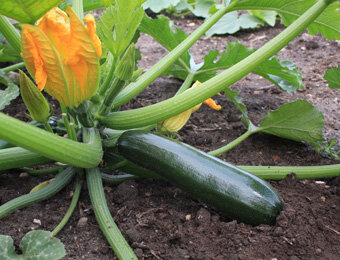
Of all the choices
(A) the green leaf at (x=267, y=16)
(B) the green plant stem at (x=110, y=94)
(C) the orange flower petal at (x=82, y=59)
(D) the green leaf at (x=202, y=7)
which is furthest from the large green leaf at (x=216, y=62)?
(D) the green leaf at (x=202, y=7)

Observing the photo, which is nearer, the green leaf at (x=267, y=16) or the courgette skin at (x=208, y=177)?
the courgette skin at (x=208, y=177)

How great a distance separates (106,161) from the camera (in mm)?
1824

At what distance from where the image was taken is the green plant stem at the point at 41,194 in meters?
1.54

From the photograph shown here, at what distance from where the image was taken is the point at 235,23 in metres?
3.68

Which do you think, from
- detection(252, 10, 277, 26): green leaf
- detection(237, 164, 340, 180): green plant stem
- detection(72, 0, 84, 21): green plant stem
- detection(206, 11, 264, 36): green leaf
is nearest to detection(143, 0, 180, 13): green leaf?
detection(206, 11, 264, 36): green leaf

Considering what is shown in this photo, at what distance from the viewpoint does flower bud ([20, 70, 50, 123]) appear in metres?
1.31

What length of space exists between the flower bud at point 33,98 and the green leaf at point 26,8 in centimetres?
18

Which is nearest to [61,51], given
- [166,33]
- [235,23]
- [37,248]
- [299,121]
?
[37,248]

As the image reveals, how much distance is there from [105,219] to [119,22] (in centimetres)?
71

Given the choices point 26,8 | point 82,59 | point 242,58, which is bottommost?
point 242,58

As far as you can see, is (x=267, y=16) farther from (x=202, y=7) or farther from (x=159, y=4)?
(x=159, y=4)

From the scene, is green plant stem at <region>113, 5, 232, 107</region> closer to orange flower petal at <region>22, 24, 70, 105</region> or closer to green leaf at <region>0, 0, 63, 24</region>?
orange flower petal at <region>22, 24, 70, 105</region>

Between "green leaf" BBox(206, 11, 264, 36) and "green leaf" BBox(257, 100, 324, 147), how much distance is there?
65.6 inches

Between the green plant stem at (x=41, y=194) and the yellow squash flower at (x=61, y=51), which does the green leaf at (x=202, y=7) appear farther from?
the yellow squash flower at (x=61, y=51)
